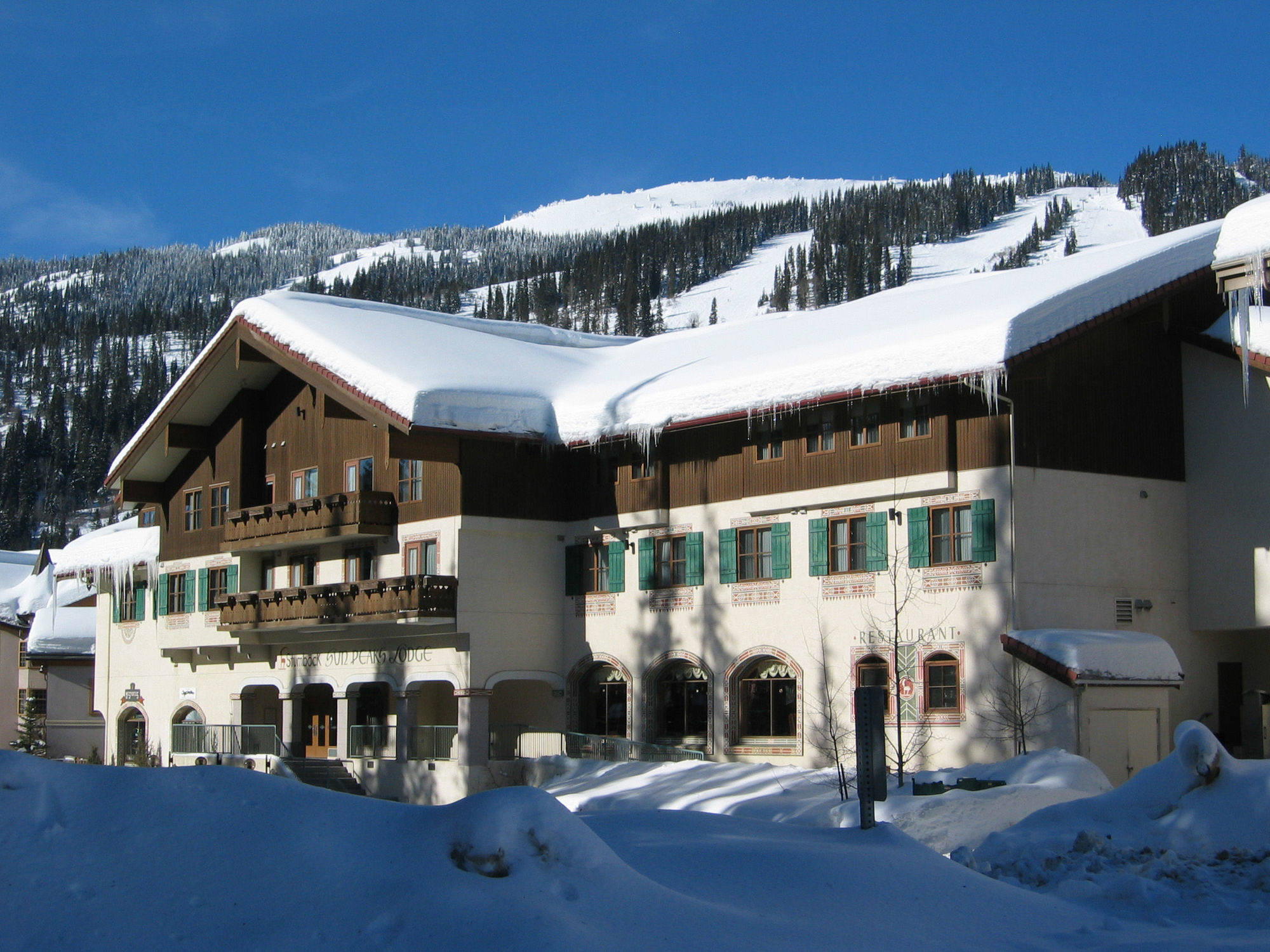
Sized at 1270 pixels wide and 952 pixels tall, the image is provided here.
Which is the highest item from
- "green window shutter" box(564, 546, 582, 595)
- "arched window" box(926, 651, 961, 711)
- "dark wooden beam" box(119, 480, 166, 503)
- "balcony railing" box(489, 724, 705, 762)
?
"dark wooden beam" box(119, 480, 166, 503)

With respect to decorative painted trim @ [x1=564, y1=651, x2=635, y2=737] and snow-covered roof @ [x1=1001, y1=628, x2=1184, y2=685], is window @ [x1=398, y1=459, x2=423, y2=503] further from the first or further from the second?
snow-covered roof @ [x1=1001, y1=628, x2=1184, y2=685]

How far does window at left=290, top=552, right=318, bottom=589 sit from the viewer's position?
39.9 metres

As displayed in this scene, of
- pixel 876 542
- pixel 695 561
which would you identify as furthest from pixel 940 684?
pixel 695 561

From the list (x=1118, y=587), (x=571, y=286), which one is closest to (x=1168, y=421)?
(x=1118, y=587)

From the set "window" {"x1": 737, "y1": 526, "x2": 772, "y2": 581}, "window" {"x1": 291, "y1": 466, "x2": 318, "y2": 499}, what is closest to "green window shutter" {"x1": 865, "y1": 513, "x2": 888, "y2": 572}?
"window" {"x1": 737, "y1": 526, "x2": 772, "y2": 581}

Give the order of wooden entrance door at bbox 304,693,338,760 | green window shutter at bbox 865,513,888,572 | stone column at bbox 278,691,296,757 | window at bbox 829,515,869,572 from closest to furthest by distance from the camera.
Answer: green window shutter at bbox 865,513,888,572, window at bbox 829,515,869,572, stone column at bbox 278,691,296,757, wooden entrance door at bbox 304,693,338,760

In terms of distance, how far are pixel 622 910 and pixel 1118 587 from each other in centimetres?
2158

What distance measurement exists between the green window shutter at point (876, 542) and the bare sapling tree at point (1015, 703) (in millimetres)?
3251

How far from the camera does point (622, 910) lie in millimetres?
9492

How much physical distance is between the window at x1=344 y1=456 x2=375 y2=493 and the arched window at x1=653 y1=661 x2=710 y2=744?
8.96 meters

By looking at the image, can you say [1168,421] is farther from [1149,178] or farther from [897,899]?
[1149,178]

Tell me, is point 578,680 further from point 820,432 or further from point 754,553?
point 820,432

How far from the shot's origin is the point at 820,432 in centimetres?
3077

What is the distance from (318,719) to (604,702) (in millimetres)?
11753
